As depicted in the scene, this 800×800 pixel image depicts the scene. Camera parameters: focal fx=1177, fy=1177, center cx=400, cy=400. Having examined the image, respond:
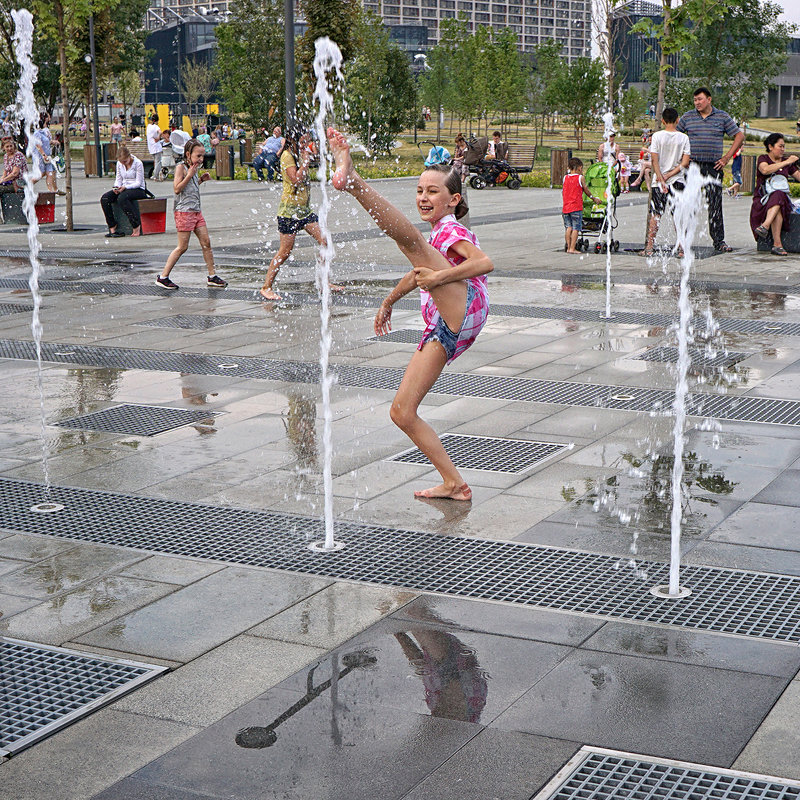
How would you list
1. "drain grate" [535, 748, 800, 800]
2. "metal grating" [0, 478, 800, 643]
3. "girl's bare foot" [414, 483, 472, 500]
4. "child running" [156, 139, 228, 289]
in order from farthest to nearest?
"child running" [156, 139, 228, 289] → "girl's bare foot" [414, 483, 472, 500] → "metal grating" [0, 478, 800, 643] → "drain grate" [535, 748, 800, 800]

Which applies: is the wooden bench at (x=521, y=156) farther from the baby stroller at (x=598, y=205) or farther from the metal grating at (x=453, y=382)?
the metal grating at (x=453, y=382)

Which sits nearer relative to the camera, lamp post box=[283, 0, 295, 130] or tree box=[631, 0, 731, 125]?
tree box=[631, 0, 731, 125]

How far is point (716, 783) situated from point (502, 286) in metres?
10.3

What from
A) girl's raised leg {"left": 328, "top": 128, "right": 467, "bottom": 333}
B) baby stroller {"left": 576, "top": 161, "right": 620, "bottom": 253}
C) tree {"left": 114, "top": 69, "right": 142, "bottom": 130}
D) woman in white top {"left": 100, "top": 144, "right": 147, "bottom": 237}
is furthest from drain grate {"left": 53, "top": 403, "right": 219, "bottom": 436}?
tree {"left": 114, "top": 69, "right": 142, "bottom": 130}

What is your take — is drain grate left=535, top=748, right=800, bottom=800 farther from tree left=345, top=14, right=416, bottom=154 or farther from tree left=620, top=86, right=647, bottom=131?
tree left=620, top=86, right=647, bottom=131

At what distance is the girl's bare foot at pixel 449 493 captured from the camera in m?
6.00

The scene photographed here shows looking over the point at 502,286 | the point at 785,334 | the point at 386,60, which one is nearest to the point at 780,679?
the point at 785,334

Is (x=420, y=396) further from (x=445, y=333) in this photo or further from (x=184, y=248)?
(x=184, y=248)

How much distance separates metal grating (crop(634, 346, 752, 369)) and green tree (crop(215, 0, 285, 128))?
36.6 meters

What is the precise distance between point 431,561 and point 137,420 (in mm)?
3255

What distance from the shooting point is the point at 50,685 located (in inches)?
158

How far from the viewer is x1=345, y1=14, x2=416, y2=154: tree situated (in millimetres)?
46531

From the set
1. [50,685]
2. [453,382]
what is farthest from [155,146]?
[50,685]

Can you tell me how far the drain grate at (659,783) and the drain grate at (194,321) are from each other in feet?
26.9
